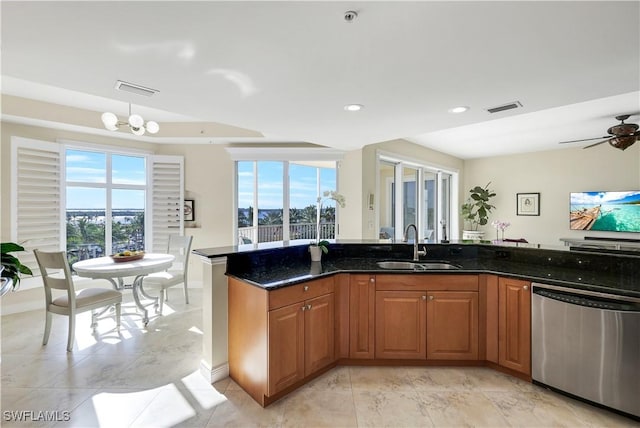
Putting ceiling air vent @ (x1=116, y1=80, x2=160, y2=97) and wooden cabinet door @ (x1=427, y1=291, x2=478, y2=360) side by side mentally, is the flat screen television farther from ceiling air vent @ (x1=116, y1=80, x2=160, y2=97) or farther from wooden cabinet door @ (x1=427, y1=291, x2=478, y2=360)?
ceiling air vent @ (x1=116, y1=80, x2=160, y2=97)

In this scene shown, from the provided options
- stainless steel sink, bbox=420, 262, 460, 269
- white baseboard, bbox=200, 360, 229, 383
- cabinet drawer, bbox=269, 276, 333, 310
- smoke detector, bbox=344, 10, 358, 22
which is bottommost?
white baseboard, bbox=200, 360, 229, 383

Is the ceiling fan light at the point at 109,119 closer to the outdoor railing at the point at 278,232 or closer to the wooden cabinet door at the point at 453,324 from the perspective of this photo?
the outdoor railing at the point at 278,232

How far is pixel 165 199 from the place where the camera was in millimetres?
5027

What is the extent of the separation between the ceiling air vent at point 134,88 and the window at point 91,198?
2925 mm

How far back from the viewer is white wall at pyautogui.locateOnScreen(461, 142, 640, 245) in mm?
5684

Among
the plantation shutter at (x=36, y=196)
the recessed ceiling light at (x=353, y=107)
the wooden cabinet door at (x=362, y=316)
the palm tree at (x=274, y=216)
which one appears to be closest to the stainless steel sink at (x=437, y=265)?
the wooden cabinet door at (x=362, y=316)

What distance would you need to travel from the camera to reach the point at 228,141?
4.84 meters

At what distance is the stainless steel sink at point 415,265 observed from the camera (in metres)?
2.84

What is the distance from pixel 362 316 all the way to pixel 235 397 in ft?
3.90

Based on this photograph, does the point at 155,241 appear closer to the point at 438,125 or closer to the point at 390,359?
the point at 390,359

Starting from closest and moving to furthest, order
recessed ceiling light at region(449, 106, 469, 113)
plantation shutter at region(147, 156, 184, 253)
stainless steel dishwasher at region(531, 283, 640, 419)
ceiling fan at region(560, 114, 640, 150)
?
stainless steel dishwasher at region(531, 283, 640, 419), recessed ceiling light at region(449, 106, 469, 113), ceiling fan at region(560, 114, 640, 150), plantation shutter at region(147, 156, 184, 253)

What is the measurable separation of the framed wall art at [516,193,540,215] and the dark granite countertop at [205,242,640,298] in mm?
4870

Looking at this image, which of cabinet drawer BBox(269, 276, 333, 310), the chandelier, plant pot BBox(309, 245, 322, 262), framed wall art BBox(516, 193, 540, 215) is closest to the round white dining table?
the chandelier

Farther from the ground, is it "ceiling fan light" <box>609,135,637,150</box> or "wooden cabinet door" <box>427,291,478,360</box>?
"ceiling fan light" <box>609,135,637,150</box>
